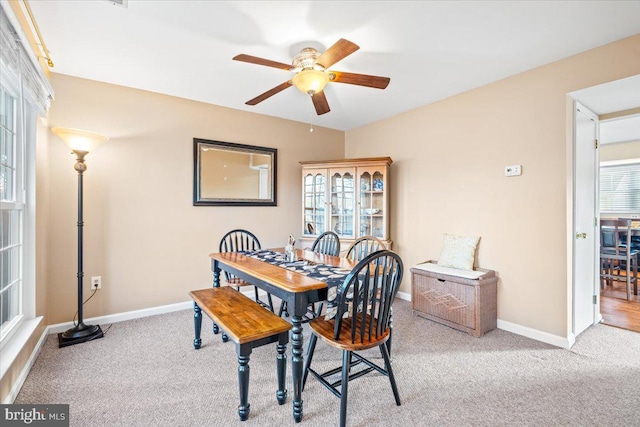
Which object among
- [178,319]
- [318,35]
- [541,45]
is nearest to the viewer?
[318,35]

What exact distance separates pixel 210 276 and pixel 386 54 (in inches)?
119

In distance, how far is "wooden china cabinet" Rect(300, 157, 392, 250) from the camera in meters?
3.88

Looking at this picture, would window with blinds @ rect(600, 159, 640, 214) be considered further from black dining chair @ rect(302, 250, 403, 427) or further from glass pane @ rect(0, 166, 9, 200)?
glass pane @ rect(0, 166, 9, 200)

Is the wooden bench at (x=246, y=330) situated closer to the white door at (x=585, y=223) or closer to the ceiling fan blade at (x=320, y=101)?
the ceiling fan blade at (x=320, y=101)

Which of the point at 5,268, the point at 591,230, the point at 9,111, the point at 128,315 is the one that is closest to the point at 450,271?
the point at 591,230

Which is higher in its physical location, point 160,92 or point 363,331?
point 160,92

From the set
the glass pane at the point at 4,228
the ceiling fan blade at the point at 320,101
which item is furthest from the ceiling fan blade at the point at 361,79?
the glass pane at the point at 4,228

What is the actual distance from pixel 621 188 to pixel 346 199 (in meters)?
5.22

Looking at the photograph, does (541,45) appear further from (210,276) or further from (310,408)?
(210,276)

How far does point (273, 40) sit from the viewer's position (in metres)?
2.20

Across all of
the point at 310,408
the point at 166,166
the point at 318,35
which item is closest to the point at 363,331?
the point at 310,408

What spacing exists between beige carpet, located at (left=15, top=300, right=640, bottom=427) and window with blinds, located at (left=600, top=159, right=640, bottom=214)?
397 cm

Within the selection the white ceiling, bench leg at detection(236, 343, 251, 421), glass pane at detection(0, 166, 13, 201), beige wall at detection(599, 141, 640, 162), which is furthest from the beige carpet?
beige wall at detection(599, 141, 640, 162)

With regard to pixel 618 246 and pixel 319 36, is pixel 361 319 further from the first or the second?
pixel 618 246
